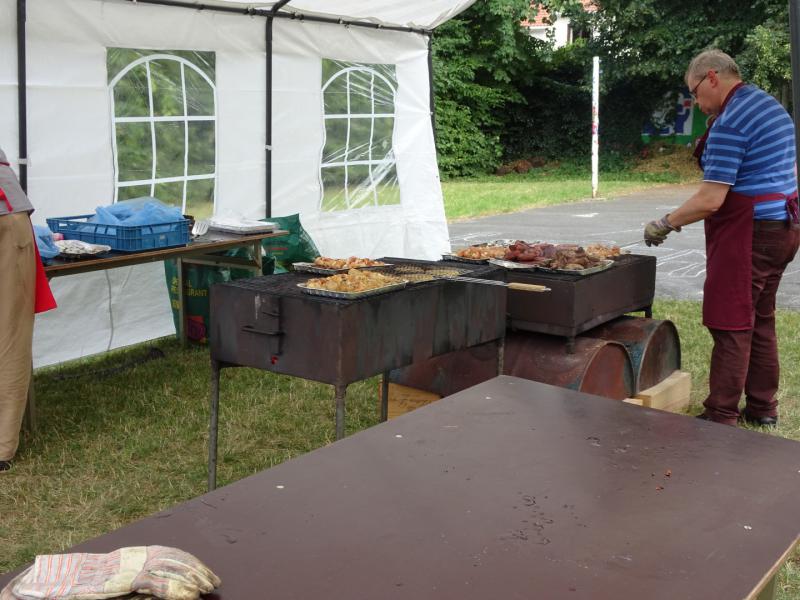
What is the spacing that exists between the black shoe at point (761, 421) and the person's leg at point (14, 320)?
13.0ft

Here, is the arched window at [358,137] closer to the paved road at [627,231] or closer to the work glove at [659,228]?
the paved road at [627,231]

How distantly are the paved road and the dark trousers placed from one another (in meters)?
3.67

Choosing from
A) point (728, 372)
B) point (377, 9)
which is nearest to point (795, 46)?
point (728, 372)

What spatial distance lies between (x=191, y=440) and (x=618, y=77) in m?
20.7

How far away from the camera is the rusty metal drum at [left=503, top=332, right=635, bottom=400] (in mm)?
4770

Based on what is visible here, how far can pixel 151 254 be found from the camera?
17.9 ft

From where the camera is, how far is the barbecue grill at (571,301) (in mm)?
4773

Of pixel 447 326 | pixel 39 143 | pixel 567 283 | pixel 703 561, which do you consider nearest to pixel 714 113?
pixel 567 283

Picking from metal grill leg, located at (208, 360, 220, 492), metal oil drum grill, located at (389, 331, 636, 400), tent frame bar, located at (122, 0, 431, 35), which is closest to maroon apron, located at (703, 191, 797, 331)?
metal oil drum grill, located at (389, 331, 636, 400)

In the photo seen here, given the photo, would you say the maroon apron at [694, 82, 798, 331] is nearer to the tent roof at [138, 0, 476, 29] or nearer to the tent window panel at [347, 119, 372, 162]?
the tent roof at [138, 0, 476, 29]

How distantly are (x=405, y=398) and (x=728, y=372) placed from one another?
174 centimetres

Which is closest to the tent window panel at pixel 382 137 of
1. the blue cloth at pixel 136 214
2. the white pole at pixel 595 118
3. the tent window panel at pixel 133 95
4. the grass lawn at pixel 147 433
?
the tent window panel at pixel 133 95

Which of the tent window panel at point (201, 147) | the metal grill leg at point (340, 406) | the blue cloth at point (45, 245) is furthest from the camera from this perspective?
the tent window panel at point (201, 147)

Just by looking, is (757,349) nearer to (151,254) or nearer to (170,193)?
(151,254)
